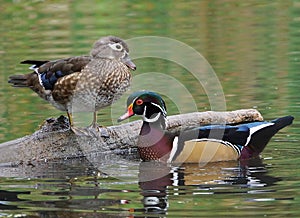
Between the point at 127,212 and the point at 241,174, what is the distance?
1880 millimetres

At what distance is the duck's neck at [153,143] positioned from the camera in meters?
9.77

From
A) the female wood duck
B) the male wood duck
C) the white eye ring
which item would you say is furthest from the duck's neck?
the white eye ring

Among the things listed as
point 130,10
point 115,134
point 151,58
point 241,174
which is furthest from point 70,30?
point 241,174

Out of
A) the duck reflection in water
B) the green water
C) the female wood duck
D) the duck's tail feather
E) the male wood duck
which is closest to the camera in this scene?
the green water

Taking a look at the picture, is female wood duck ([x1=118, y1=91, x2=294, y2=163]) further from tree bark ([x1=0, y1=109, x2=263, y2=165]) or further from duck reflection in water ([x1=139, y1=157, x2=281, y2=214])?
tree bark ([x1=0, y1=109, x2=263, y2=165])

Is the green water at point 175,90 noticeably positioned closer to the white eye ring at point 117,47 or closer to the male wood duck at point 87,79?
the male wood duck at point 87,79

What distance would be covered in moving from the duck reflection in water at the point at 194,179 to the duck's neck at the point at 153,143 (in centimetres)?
9

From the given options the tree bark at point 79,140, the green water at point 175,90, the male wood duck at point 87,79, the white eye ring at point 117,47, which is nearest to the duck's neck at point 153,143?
the green water at point 175,90

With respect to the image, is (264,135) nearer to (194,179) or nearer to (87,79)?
(194,179)

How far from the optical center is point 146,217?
7445 mm

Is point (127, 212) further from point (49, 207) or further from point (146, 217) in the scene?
point (49, 207)

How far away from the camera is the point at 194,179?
29.0 feet

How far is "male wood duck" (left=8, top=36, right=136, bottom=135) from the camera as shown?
9.40m

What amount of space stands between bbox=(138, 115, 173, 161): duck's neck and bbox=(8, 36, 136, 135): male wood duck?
0.53m
